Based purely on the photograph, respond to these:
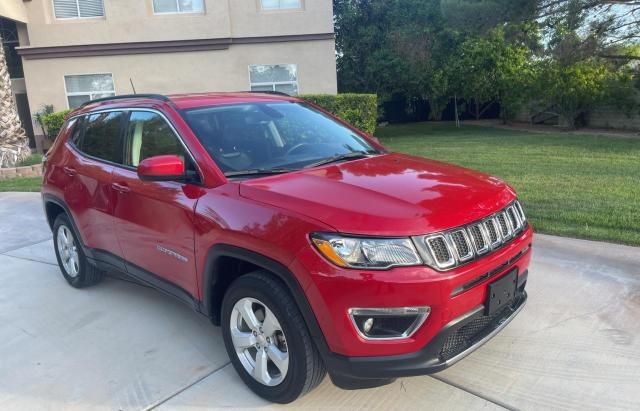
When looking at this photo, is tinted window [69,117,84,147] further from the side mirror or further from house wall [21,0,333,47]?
house wall [21,0,333,47]

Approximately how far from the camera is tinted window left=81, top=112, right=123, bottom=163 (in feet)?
14.0

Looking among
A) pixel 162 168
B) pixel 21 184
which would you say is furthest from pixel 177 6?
pixel 162 168

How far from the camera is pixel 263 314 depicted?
3016mm

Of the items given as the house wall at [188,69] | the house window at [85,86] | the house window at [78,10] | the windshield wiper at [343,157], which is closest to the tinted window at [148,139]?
the windshield wiper at [343,157]

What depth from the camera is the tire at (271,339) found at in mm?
2756

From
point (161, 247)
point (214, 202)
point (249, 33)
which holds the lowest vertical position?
point (161, 247)

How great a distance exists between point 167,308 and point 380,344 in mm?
2474

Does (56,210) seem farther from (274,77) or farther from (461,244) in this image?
(274,77)

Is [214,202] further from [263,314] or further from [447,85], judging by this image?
[447,85]

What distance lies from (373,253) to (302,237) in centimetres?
37

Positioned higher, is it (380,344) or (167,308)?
(380,344)

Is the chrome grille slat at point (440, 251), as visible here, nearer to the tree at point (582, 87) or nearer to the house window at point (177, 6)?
the house window at point (177, 6)

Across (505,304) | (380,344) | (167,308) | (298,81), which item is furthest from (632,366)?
(298,81)

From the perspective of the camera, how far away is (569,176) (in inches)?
357
